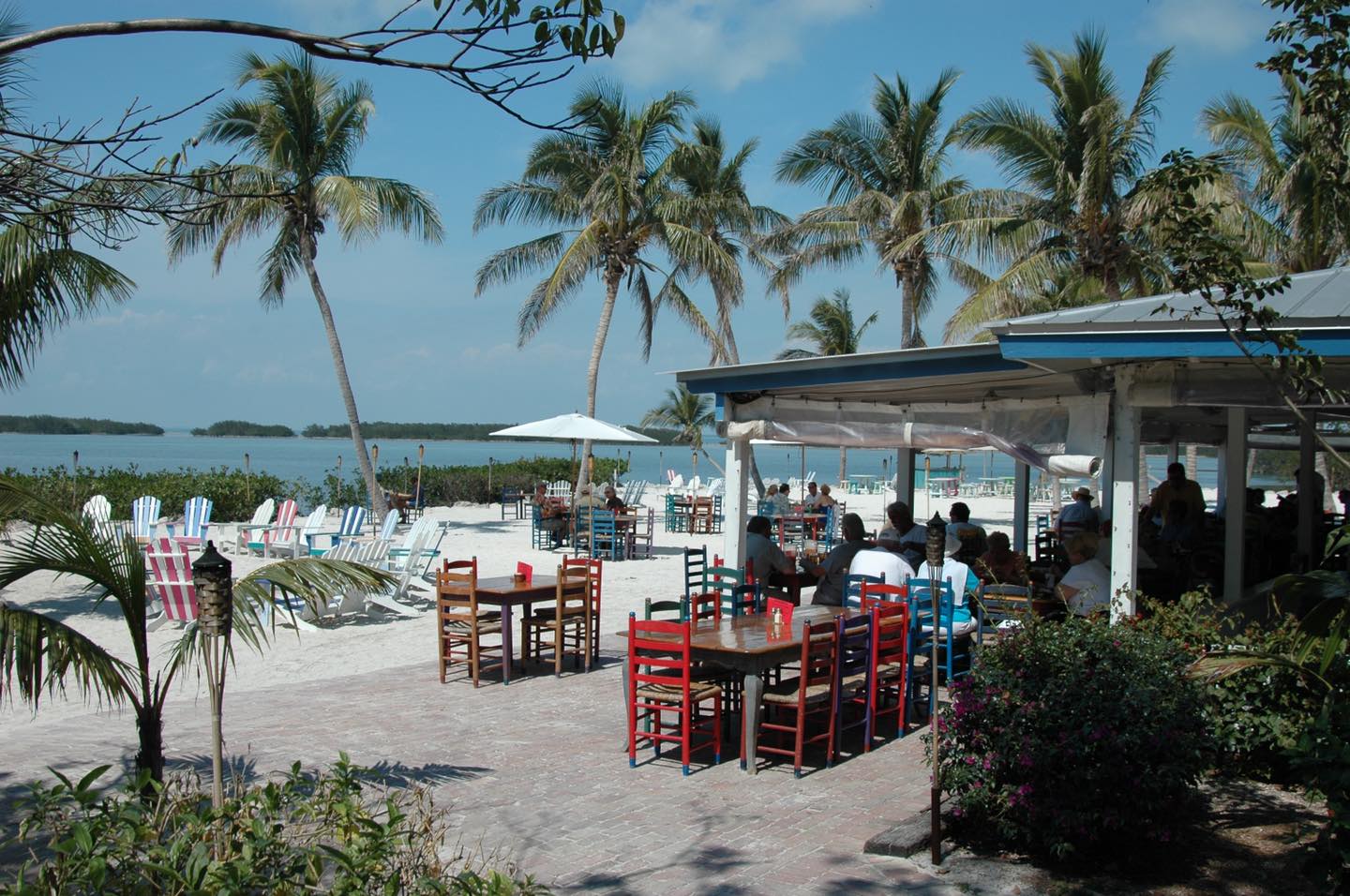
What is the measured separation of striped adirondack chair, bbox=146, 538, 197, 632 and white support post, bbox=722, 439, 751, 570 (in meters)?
5.74

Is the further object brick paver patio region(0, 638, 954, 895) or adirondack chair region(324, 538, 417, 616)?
adirondack chair region(324, 538, 417, 616)

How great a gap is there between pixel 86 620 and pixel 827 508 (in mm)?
12897

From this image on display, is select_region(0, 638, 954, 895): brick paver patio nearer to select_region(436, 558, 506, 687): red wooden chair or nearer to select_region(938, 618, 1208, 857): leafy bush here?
select_region(436, 558, 506, 687): red wooden chair

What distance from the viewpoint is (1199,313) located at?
5766mm

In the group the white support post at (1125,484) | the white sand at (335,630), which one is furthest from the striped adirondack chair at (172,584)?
the white support post at (1125,484)

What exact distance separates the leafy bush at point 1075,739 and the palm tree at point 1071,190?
14.1 meters

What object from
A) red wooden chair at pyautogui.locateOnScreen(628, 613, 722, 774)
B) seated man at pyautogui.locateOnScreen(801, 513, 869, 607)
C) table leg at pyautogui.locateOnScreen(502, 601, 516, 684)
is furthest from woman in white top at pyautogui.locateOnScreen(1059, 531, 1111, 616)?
table leg at pyautogui.locateOnScreen(502, 601, 516, 684)

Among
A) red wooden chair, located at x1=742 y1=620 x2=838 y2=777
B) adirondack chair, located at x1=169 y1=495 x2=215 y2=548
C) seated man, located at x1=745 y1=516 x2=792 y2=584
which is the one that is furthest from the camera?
adirondack chair, located at x1=169 y1=495 x2=215 y2=548

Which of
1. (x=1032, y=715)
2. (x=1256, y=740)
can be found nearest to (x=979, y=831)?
(x=1032, y=715)

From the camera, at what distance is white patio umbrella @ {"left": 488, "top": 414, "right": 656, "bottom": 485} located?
65.2ft

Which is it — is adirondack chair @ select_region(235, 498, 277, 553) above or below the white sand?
above

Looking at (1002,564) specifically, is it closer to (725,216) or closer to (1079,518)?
(1079,518)

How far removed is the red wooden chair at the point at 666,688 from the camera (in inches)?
251

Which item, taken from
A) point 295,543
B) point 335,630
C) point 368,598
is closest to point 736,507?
point 335,630
